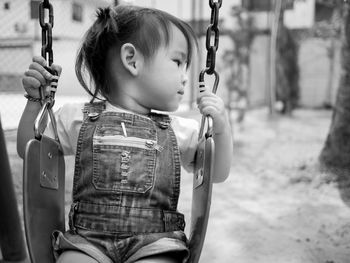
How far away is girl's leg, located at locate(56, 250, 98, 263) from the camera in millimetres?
1033

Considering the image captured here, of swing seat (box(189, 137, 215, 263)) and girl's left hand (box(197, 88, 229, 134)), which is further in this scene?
girl's left hand (box(197, 88, 229, 134))

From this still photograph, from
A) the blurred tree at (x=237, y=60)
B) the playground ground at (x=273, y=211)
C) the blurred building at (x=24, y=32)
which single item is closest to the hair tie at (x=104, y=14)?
the playground ground at (x=273, y=211)

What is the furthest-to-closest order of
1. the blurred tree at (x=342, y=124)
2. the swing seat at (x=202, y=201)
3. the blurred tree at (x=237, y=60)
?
1. the blurred tree at (x=237, y=60)
2. the blurred tree at (x=342, y=124)
3. the swing seat at (x=202, y=201)

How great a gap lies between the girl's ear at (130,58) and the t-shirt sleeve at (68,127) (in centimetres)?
18

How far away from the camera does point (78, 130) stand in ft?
4.10

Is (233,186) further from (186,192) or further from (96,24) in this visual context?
(96,24)

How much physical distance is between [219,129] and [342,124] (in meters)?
2.34

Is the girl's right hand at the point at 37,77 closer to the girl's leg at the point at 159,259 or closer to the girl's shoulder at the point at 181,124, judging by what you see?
the girl's shoulder at the point at 181,124

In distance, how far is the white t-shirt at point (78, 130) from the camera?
125cm

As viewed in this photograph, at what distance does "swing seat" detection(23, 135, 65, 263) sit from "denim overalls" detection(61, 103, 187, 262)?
0.05 meters

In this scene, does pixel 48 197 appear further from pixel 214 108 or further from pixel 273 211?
pixel 273 211

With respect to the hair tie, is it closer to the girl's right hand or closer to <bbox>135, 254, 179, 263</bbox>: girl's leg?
the girl's right hand

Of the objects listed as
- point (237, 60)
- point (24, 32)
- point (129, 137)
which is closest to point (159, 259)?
point (129, 137)

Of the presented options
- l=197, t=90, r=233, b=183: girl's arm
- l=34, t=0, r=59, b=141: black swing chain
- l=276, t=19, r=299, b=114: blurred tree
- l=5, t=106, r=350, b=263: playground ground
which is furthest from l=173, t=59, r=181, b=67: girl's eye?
l=276, t=19, r=299, b=114: blurred tree
